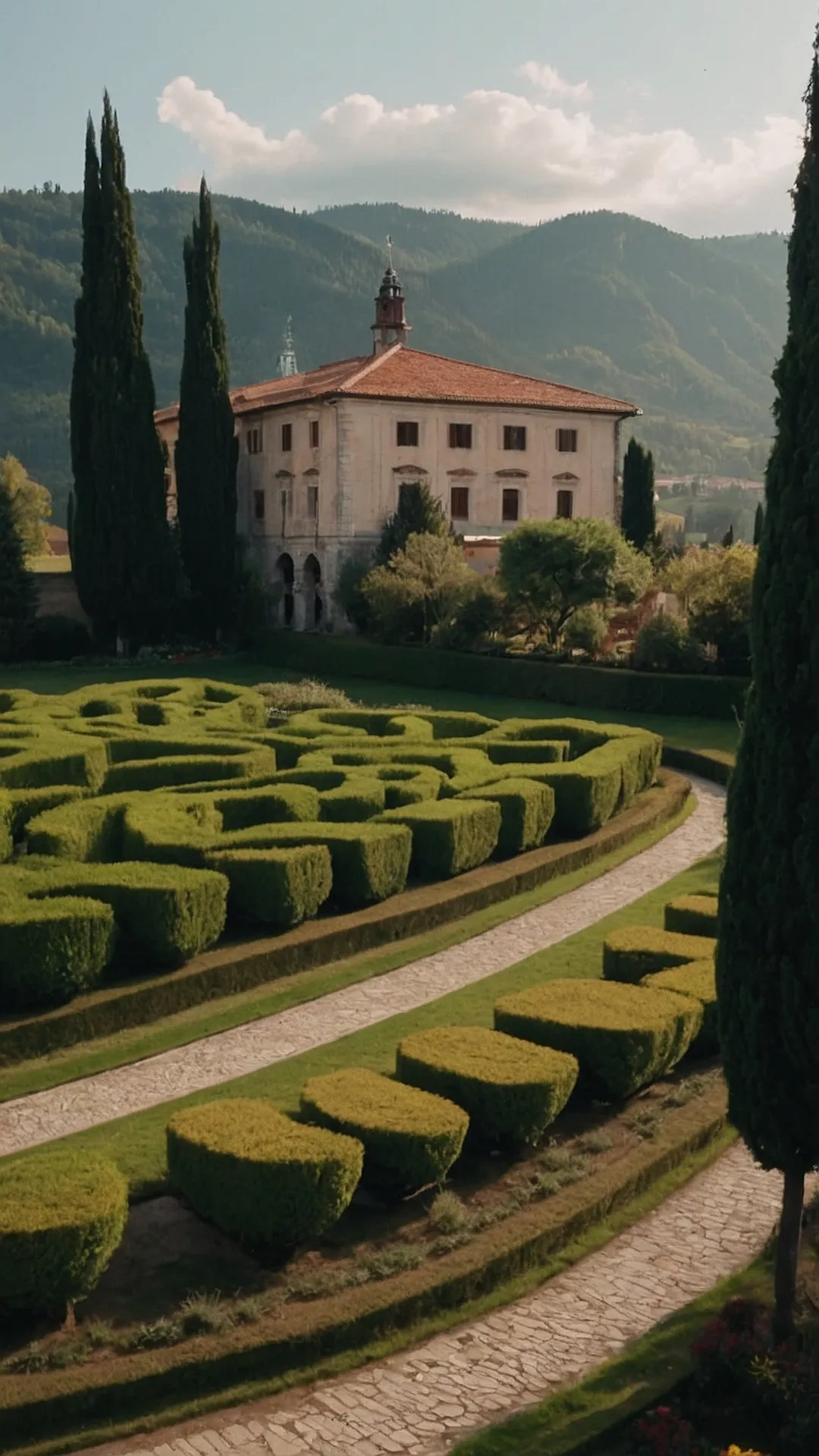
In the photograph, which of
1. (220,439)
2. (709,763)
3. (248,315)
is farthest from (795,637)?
(248,315)

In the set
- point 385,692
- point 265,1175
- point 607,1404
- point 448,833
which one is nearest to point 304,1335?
point 265,1175

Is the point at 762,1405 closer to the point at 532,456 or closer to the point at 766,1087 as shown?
the point at 766,1087

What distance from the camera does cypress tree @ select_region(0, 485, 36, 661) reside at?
41750mm

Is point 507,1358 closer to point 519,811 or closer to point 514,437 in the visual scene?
point 519,811

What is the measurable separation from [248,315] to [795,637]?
182 metres

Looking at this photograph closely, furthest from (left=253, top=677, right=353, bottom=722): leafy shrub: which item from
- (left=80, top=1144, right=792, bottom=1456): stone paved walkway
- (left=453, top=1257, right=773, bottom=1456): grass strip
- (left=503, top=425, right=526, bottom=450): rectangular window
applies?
(left=503, top=425, right=526, bottom=450): rectangular window

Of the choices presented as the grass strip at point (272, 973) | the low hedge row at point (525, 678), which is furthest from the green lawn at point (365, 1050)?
the low hedge row at point (525, 678)

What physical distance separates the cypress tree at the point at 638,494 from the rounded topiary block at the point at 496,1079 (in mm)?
48184

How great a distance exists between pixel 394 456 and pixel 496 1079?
4098 centimetres

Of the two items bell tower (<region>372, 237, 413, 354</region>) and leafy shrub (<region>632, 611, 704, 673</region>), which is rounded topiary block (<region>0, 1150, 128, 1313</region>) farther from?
bell tower (<region>372, 237, 413, 354</region>)

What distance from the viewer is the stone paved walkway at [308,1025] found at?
38.0 feet

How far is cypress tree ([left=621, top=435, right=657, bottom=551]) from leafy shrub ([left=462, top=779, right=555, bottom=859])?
38846mm

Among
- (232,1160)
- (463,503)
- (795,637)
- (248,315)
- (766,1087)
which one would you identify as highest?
(248,315)

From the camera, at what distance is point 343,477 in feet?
160
